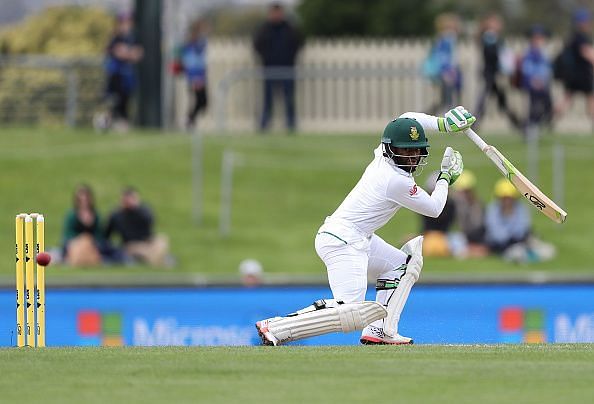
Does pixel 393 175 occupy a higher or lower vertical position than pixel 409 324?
higher

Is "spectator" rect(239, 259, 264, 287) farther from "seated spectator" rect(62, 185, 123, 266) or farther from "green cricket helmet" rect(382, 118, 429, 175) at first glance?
"green cricket helmet" rect(382, 118, 429, 175)

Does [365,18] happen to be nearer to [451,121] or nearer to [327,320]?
[451,121]

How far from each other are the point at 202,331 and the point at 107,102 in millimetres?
11757

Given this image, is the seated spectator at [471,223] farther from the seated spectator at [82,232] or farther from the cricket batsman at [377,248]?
the cricket batsman at [377,248]

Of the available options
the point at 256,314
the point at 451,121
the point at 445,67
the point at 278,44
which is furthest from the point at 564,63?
the point at 451,121

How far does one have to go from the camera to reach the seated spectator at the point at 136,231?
61.8 ft

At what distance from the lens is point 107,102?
81.1 ft

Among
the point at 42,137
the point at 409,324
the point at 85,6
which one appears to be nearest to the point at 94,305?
the point at 409,324

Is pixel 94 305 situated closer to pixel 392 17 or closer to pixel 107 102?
pixel 107 102

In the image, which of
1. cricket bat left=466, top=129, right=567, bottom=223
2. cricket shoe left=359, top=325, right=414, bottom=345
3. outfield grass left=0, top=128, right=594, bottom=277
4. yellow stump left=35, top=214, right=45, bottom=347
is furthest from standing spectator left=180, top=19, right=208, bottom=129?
yellow stump left=35, top=214, right=45, bottom=347

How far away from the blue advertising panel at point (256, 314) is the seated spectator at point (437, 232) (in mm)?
1967

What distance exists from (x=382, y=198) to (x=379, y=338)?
3.42 ft

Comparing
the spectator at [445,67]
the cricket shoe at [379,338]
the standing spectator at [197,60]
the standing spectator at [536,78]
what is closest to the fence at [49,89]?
the standing spectator at [197,60]

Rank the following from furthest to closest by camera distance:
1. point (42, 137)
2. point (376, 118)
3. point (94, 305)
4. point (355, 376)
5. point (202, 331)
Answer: point (376, 118) < point (42, 137) < point (94, 305) < point (202, 331) < point (355, 376)
